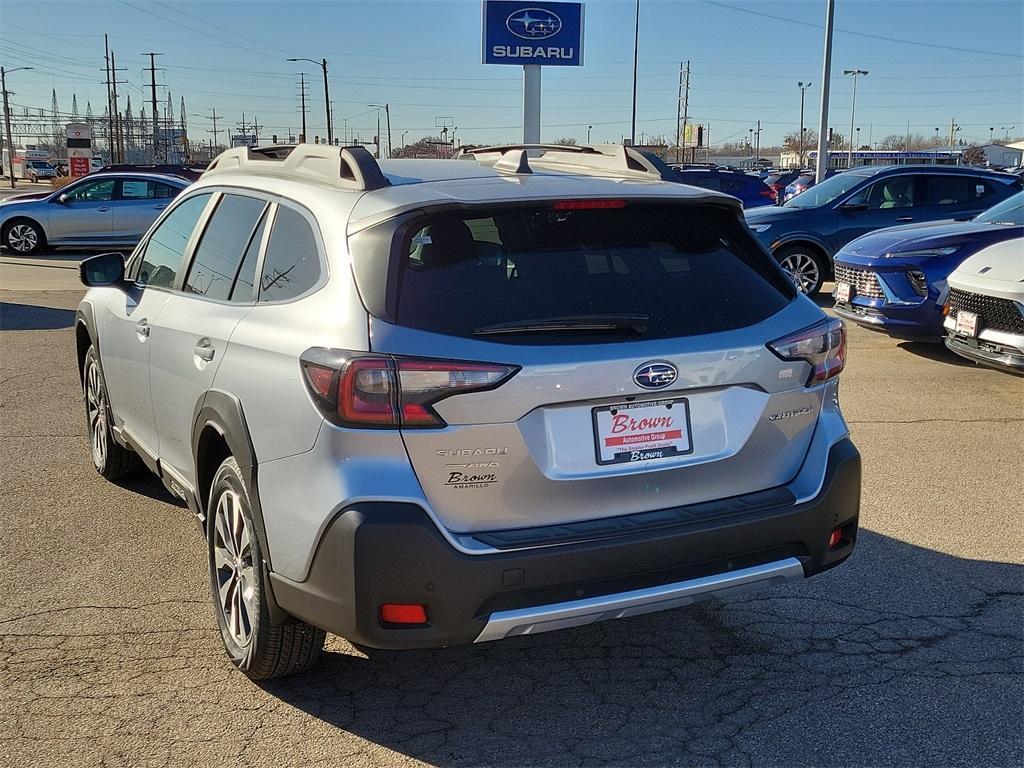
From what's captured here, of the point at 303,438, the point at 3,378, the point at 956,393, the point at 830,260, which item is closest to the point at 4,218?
the point at 3,378

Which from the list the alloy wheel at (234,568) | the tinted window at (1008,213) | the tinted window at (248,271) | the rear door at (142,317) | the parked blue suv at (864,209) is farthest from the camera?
the parked blue suv at (864,209)

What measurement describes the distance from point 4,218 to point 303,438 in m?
19.3

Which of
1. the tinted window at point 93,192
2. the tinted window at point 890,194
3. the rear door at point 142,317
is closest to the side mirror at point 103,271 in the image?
the rear door at point 142,317

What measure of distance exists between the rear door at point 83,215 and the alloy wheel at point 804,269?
1293 cm

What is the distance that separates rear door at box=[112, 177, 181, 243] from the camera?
1962 centimetres

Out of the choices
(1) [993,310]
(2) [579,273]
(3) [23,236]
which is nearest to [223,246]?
(2) [579,273]

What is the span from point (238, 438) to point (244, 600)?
0.61 metres

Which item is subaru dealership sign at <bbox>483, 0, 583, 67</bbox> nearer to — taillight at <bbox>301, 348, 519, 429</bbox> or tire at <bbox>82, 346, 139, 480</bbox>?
tire at <bbox>82, 346, 139, 480</bbox>

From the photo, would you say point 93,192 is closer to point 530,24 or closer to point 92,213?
point 92,213

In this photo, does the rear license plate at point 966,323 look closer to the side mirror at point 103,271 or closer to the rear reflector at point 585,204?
the rear reflector at point 585,204

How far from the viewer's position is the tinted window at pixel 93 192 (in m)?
19.6

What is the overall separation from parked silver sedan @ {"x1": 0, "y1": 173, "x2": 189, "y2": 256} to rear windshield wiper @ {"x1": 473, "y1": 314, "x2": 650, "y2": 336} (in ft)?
59.1

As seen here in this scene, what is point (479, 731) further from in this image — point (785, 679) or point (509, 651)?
point (785, 679)

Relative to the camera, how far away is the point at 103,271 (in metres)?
5.05
